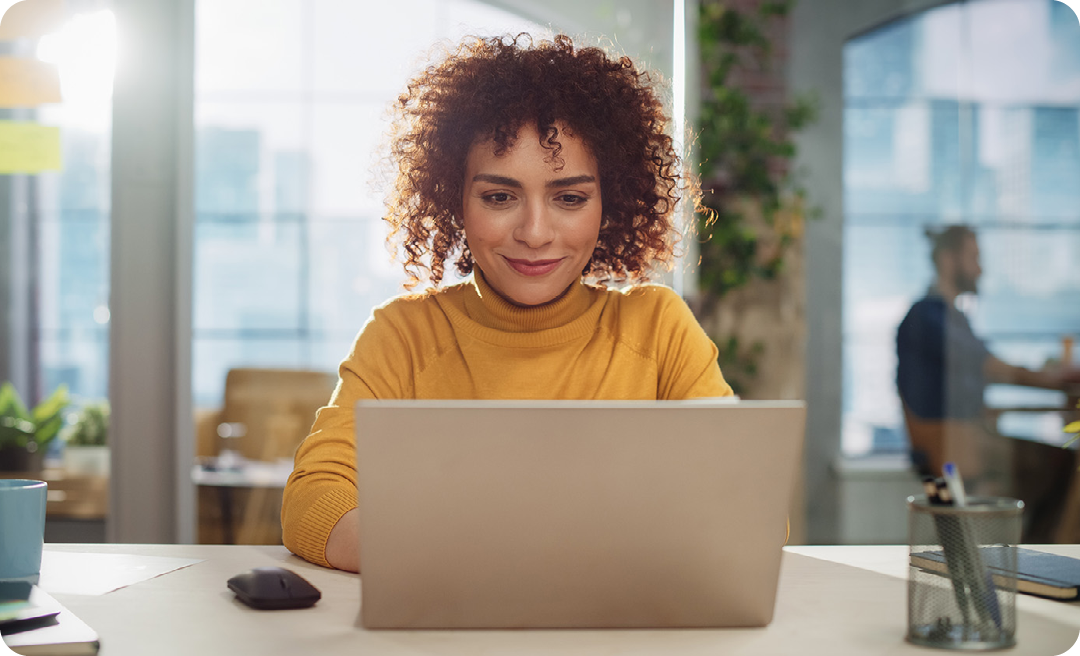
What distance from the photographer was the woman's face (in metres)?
1.35

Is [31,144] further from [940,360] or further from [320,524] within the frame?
[940,360]

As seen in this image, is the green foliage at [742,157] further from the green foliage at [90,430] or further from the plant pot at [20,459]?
the plant pot at [20,459]

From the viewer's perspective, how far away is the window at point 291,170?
266 cm

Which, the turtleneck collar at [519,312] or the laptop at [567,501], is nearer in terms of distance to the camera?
the laptop at [567,501]

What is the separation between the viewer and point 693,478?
70 cm

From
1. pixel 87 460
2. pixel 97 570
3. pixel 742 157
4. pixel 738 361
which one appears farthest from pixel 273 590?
pixel 742 157

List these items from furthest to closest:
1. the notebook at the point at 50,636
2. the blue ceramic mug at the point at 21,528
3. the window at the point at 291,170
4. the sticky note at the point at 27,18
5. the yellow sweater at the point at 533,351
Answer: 1. the window at the point at 291,170
2. the sticky note at the point at 27,18
3. the yellow sweater at the point at 533,351
4. the blue ceramic mug at the point at 21,528
5. the notebook at the point at 50,636

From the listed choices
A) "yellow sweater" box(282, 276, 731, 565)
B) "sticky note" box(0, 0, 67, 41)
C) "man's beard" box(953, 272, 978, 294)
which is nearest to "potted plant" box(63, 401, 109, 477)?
"sticky note" box(0, 0, 67, 41)

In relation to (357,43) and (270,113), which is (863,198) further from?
(270,113)

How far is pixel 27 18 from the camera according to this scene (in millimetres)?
2385

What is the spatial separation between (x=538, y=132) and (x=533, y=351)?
348mm

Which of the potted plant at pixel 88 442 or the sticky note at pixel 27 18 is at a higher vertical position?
the sticky note at pixel 27 18

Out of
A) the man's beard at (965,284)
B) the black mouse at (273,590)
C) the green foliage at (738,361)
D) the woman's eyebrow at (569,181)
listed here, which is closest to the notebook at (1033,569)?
the black mouse at (273,590)

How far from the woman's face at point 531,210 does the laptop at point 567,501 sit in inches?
26.9
